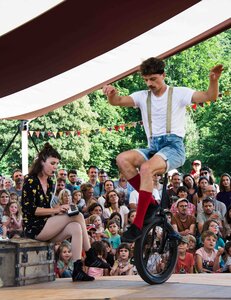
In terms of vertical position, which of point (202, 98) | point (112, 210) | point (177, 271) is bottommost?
point (177, 271)

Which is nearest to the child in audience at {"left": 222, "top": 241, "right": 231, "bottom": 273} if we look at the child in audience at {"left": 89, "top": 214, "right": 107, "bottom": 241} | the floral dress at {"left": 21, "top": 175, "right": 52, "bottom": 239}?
the child in audience at {"left": 89, "top": 214, "right": 107, "bottom": 241}

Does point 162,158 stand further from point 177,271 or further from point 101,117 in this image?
point 101,117

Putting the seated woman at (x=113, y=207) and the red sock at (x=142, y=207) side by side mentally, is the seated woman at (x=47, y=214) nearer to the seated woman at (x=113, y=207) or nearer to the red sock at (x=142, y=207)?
the red sock at (x=142, y=207)

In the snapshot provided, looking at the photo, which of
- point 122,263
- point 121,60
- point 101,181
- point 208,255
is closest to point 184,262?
point 208,255

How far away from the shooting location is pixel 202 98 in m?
5.50

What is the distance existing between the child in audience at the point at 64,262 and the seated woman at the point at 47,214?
129 centimetres

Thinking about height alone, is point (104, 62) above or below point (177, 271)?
above

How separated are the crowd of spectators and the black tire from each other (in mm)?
1140

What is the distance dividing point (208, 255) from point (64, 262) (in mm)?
1551

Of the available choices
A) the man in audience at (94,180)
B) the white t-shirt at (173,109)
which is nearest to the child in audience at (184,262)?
the white t-shirt at (173,109)

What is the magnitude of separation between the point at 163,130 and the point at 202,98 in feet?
1.18

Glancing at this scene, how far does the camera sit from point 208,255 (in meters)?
8.08

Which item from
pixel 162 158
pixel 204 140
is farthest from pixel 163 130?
pixel 204 140

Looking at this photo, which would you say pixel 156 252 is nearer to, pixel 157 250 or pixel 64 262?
pixel 157 250
